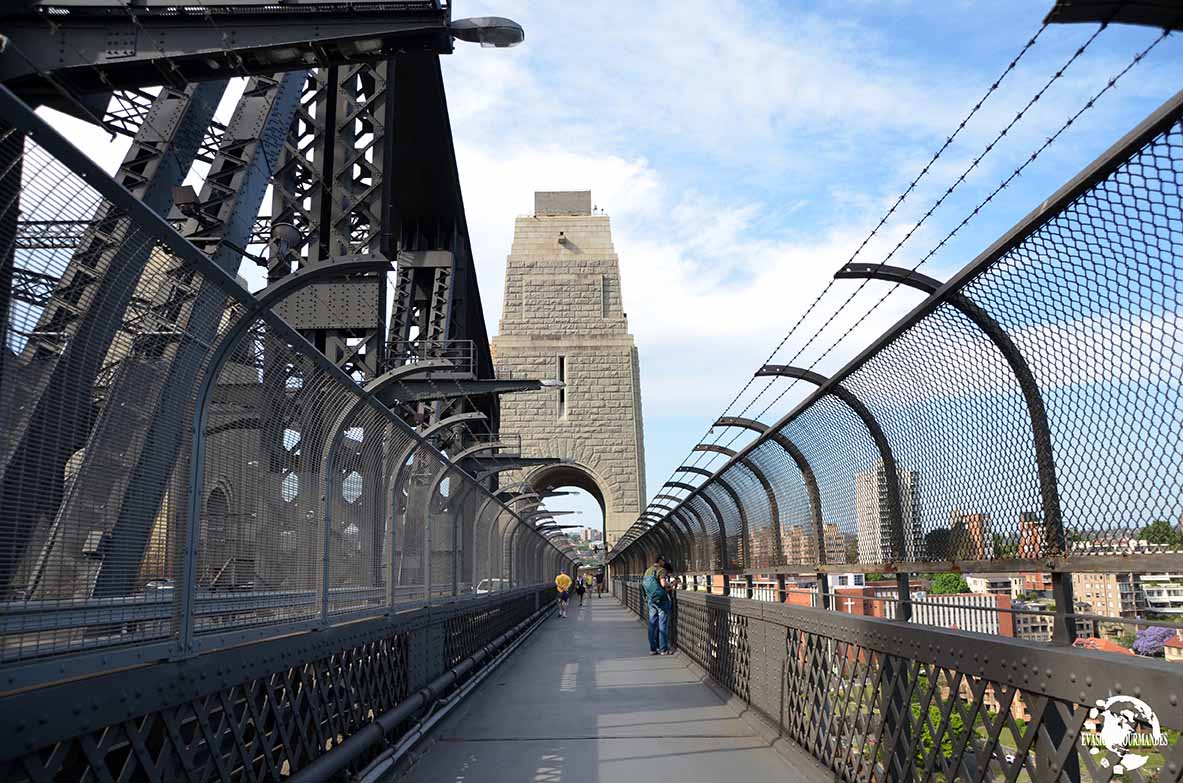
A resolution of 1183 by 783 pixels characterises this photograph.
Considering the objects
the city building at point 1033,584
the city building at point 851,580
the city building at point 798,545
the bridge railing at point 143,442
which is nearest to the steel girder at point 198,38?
the bridge railing at point 143,442

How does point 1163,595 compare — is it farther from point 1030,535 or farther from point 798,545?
point 798,545

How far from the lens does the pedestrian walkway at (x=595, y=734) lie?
6.04 meters

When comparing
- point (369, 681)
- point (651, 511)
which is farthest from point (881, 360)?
point (651, 511)

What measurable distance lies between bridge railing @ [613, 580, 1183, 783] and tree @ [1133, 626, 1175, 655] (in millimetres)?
299

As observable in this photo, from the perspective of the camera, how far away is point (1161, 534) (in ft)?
9.84

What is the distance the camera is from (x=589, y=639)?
1900 cm

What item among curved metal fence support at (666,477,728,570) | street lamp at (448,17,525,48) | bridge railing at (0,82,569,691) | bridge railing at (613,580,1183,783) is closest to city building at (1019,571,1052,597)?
bridge railing at (613,580,1183,783)

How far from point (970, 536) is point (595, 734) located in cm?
397

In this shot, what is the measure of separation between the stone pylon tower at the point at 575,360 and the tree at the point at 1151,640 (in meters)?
47.9

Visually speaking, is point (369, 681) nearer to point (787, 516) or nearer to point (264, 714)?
point (264, 714)

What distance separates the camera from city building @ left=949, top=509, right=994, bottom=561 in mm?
4242

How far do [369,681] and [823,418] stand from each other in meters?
3.41

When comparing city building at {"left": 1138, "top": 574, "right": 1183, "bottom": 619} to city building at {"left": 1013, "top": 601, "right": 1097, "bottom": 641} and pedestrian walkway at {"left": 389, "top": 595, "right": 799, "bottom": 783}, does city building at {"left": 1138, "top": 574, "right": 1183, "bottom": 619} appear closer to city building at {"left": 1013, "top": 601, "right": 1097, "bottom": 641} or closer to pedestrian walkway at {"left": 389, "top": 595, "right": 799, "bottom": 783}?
city building at {"left": 1013, "top": 601, "right": 1097, "bottom": 641}

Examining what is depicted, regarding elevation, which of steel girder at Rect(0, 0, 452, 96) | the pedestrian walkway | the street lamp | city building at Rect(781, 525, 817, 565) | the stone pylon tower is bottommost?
the pedestrian walkway
